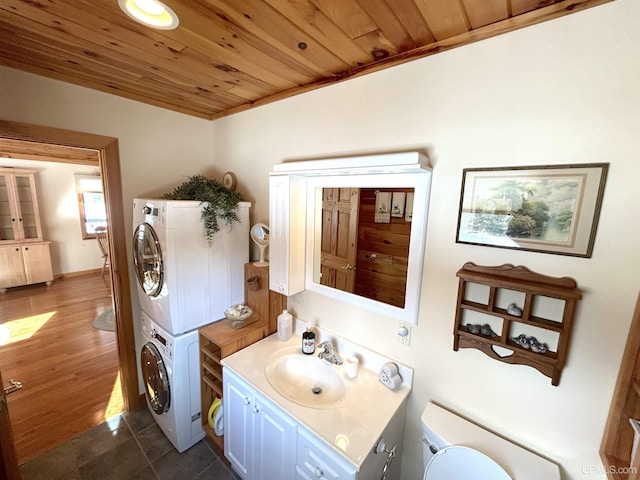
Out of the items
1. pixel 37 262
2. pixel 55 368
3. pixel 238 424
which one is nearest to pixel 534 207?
pixel 238 424

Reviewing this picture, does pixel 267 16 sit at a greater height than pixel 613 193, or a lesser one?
greater

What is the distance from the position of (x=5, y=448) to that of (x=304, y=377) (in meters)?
1.26

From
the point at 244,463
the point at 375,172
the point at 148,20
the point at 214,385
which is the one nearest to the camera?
the point at 148,20

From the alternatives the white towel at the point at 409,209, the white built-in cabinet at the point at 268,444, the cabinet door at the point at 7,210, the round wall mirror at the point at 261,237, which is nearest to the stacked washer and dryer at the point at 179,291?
the round wall mirror at the point at 261,237

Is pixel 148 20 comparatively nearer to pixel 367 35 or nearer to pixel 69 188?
pixel 367 35

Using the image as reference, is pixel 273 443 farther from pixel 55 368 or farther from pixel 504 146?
pixel 55 368

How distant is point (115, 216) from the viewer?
1875 millimetres

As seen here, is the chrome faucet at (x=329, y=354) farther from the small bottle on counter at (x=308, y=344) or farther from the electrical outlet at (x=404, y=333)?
the electrical outlet at (x=404, y=333)

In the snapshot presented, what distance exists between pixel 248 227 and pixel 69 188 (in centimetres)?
534

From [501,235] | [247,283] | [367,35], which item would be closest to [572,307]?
[501,235]

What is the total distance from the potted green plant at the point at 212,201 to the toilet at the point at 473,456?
1625mm

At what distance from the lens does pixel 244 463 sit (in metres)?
1.49

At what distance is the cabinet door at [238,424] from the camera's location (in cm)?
141

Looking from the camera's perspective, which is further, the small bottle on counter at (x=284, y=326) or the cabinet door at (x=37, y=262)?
the cabinet door at (x=37, y=262)
